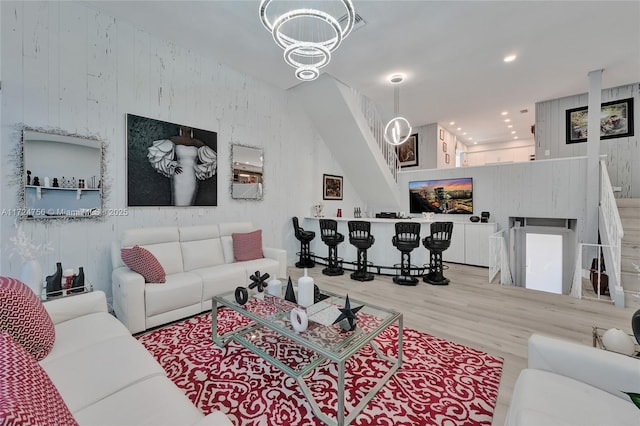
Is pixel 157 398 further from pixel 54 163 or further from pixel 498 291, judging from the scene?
pixel 498 291

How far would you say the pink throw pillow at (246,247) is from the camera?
4.02 m

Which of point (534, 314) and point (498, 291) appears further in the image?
point (498, 291)

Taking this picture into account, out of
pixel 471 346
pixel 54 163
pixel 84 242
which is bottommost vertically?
pixel 471 346

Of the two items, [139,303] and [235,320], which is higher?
[139,303]

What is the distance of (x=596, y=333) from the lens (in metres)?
1.76

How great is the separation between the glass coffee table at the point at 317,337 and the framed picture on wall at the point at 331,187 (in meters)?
4.13

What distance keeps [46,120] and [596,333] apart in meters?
5.12

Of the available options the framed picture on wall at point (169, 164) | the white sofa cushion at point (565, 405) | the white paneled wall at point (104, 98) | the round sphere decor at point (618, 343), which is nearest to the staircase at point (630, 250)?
the round sphere decor at point (618, 343)

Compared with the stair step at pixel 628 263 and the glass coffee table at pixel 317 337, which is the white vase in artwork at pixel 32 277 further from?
the stair step at pixel 628 263

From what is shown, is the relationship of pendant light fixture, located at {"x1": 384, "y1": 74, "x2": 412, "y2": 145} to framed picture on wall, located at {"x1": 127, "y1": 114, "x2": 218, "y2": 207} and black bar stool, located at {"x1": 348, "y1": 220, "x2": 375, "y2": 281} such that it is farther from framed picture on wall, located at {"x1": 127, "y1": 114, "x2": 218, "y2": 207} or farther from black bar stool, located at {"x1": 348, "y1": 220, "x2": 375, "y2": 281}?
framed picture on wall, located at {"x1": 127, "y1": 114, "x2": 218, "y2": 207}

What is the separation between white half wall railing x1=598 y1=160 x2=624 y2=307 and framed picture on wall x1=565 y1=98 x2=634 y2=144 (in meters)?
1.53

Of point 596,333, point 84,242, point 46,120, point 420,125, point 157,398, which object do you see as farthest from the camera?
point 420,125

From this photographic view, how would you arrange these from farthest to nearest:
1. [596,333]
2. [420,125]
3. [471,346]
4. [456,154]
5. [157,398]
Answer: [456,154] < [420,125] < [471,346] < [596,333] < [157,398]

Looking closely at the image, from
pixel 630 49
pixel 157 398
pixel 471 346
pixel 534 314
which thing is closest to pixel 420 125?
pixel 630 49
